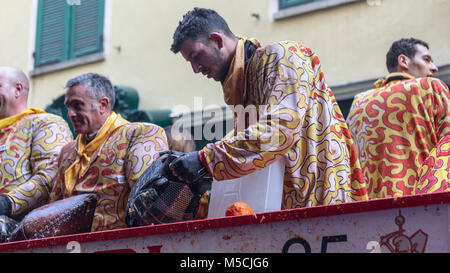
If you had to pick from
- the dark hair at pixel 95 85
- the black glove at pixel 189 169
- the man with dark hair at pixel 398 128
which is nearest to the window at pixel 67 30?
the dark hair at pixel 95 85

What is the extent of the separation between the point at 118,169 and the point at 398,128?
126cm

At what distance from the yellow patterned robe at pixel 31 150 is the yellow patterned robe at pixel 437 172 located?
1.94m

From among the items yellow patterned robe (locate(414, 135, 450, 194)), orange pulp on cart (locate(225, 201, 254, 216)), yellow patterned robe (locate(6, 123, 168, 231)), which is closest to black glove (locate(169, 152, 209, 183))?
orange pulp on cart (locate(225, 201, 254, 216))

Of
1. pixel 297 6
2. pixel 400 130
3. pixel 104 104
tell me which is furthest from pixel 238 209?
pixel 297 6

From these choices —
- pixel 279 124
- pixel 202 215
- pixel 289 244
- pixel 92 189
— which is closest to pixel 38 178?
pixel 92 189

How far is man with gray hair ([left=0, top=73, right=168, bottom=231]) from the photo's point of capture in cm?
343

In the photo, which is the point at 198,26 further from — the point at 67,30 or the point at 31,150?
the point at 67,30

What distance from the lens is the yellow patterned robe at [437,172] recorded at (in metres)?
2.63

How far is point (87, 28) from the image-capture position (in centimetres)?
862

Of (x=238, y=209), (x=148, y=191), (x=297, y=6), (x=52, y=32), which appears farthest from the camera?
(x=52, y=32)

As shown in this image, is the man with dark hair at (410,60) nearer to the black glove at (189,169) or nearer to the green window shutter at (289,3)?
the black glove at (189,169)

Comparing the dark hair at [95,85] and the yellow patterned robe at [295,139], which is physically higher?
the dark hair at [95,85]

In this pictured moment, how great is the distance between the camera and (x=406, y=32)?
639cm
